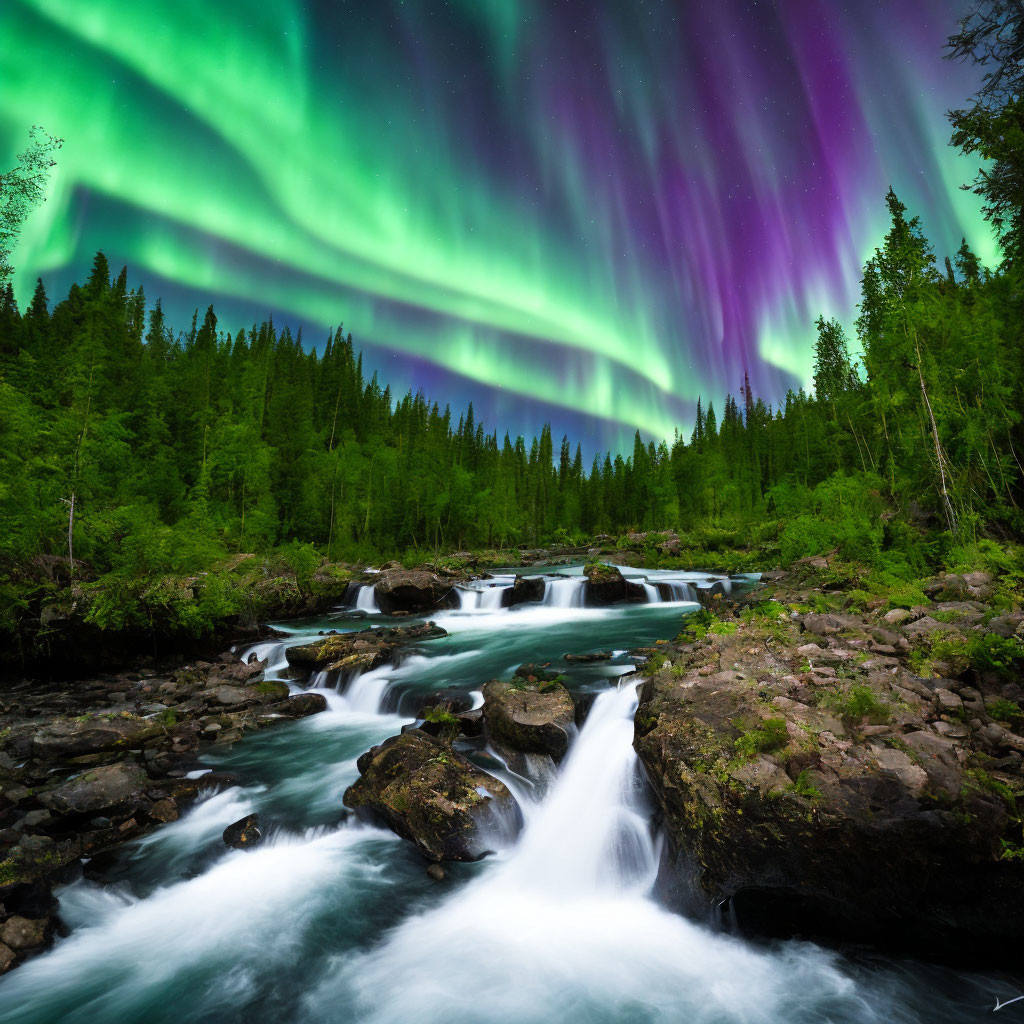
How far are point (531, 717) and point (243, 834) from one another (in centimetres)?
471

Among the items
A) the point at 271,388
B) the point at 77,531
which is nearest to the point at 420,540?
the point at 271,388

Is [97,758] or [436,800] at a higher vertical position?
[436,800]

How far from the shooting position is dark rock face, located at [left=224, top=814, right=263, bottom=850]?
705 centimetres

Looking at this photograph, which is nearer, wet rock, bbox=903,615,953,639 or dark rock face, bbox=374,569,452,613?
wet rock, bbox=903,615,953,639

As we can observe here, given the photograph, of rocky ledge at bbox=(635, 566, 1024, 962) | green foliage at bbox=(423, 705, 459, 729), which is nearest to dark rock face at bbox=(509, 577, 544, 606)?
green foliage at bbox=(423, 705, 459, 729)

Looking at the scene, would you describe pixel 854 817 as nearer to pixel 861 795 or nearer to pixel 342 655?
pixel 861 795

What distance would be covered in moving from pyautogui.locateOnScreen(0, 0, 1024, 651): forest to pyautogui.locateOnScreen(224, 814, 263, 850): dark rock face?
10.9m

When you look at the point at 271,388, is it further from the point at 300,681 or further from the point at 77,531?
the point at 300,681

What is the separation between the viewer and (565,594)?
1044 inches

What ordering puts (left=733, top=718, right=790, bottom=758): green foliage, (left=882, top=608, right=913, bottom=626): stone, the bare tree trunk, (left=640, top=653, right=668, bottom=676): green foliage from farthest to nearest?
the bare tree trunk
(left=640, top=653, right=668, bottom=676): green foliage
(left=882, top=608, right=913, bottom=626): stone
(left=733, top=718, right=790, bottom=758): green foliage

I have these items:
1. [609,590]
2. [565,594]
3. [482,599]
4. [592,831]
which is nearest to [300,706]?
[592,831]

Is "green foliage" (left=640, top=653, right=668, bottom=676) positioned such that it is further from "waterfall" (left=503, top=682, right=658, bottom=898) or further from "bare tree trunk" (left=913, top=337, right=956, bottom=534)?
"bare tree trunk" (left=913, top=337, right=956, bottom=534)

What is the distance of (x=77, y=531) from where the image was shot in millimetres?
17062

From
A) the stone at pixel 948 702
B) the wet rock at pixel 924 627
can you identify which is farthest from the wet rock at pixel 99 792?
the wet rock at pixel 924 627
